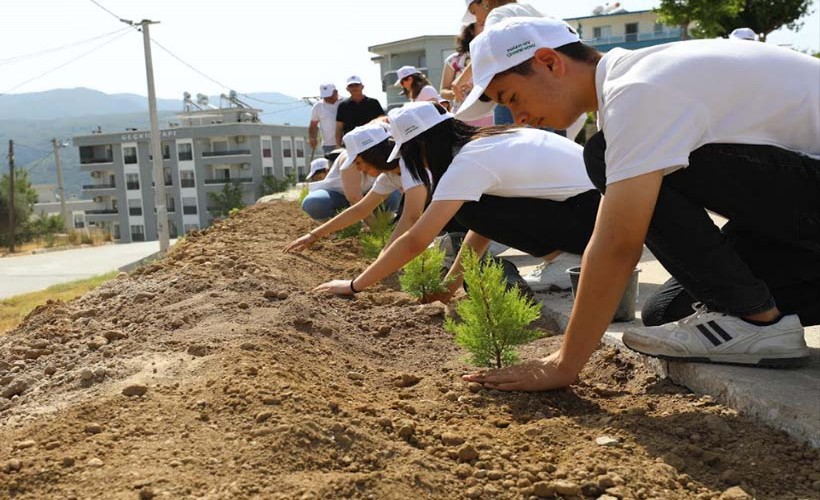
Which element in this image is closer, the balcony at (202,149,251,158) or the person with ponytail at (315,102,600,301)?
the person with ponytail at (315,102,600,301)

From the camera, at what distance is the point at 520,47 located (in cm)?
236

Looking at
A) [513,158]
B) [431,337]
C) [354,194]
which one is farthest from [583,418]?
[354,194]

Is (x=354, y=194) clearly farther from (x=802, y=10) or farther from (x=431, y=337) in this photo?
(x=802, y=10)

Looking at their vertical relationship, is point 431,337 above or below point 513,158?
below

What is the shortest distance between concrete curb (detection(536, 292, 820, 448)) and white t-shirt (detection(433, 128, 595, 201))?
1102 millimetres

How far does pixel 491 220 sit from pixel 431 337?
64 cm

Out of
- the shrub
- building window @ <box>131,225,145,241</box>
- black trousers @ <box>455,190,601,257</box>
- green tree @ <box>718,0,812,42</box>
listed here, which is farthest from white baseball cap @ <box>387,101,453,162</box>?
building window @ <box>131,225,145,241</box>

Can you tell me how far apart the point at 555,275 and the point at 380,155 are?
3.85 ft

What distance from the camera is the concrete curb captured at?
211 cm

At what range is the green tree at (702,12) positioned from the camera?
870 inches

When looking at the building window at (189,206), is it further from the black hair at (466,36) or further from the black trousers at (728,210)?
→ the black trousers at (728,210)

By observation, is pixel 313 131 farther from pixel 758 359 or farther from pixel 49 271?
pixel 49 271

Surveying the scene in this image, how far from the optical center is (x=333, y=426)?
2.10 metres

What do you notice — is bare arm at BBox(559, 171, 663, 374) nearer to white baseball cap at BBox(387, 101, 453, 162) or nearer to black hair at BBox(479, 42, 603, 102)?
black hair at BBox(479, 42, 603, 102)
